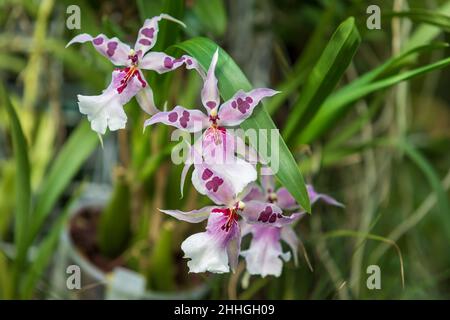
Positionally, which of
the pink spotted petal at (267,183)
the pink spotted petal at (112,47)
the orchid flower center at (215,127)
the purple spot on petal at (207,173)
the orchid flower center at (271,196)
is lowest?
the purple spot on petal at (207,173)

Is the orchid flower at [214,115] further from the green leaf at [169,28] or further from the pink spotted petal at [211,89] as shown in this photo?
the green leaf at [169,28]

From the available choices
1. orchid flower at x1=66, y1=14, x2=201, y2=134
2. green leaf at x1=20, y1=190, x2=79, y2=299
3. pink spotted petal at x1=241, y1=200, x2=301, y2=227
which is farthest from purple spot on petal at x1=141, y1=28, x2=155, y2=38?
green leaf at x1=20, y1=190, x2=79, y2=299

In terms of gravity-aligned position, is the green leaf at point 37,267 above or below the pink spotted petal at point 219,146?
below

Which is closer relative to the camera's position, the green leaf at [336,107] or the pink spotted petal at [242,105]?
the pink spotted petal at [242,105]

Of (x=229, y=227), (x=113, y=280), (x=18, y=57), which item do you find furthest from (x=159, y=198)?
(x=18, y=57)

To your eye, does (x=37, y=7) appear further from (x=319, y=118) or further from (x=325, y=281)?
(x=325, y=281)

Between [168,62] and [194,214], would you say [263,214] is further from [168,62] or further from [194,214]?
[168,62]

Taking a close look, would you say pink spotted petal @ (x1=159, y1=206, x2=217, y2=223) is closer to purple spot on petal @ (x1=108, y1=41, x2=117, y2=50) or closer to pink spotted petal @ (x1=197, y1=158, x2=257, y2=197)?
pink spotted petal @ (x1=197, y1=158, x2=257, y2=197)

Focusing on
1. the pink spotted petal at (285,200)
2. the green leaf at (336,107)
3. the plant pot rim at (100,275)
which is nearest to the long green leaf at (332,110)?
the green leaf at (336,107)
